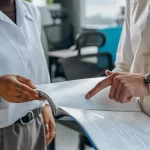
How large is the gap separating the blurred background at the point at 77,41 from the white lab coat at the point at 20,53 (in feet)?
2.32

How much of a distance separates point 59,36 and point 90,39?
3.21 feet

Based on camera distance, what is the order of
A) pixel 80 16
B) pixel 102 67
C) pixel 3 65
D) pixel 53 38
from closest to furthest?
pixel 3 65
pixel 102 67
pixel 53 38
pixel 80 16

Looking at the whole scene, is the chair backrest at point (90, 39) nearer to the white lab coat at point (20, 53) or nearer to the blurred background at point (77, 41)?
the blurred background at point (77, 41)

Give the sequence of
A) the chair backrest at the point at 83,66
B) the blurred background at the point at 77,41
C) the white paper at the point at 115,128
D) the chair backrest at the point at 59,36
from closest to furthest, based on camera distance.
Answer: the white paper at the point at 115,128 < the chair backrest at the point at 83,66 < the blurred background at the point at 77,41 < the chair backrest at the point at 59,36

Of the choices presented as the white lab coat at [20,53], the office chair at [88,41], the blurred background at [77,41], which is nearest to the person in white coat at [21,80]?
the white lab coat at [20,53]

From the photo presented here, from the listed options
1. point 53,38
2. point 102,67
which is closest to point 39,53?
point 102,67

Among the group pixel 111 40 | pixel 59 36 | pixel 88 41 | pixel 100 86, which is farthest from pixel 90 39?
pixel 100 86

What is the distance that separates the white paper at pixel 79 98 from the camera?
3.35 ft

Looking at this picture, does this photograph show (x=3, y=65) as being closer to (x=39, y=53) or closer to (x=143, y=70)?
(x=39, y=53)

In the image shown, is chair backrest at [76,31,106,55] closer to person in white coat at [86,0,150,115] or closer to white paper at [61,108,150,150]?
person in white coat at [86,0,150,115]

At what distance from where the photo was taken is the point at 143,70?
3.65 feet

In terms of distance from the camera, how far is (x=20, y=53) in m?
1.17

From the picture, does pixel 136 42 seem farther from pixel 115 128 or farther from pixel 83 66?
pixel 83 66

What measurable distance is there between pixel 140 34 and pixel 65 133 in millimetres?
2346
